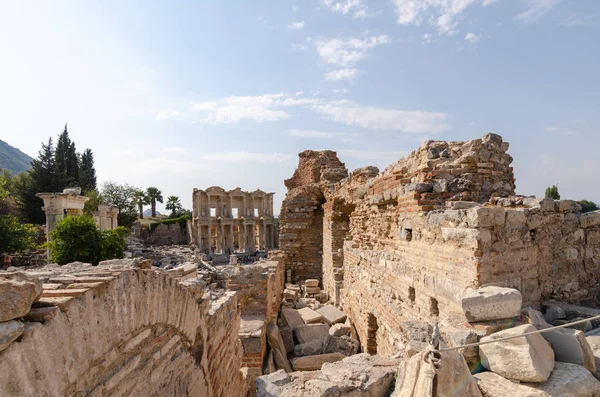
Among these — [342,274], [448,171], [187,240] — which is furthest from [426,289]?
[187,240]

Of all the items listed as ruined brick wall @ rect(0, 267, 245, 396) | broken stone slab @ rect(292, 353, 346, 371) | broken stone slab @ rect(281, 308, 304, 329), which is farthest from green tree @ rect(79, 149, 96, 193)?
ruined brick wall @ rect(0, 267, 245, 396)

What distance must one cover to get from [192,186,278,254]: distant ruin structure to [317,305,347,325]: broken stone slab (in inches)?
1307

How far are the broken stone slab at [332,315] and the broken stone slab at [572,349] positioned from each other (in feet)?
21.4

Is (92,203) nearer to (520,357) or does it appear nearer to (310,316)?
(310,316)

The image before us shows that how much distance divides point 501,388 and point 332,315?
7.08 m

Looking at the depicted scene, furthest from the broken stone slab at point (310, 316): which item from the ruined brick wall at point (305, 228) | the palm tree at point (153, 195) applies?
the palm tree at point (153, 195)

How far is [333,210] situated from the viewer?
11.9 m

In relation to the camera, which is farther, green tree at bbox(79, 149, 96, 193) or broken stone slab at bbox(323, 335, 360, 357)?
green tree at bbox(79, 149, 96, 193)

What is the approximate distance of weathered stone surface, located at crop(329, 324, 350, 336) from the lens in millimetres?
8034

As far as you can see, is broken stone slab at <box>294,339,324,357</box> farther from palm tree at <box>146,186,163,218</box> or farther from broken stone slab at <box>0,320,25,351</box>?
palm tree at <box>146,186,163,218</box>

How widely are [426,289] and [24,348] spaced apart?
13.8 feet

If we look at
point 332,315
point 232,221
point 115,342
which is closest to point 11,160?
point 232,221

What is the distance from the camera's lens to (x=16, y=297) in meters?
1.50

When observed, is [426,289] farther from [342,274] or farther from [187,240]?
[187,240]
